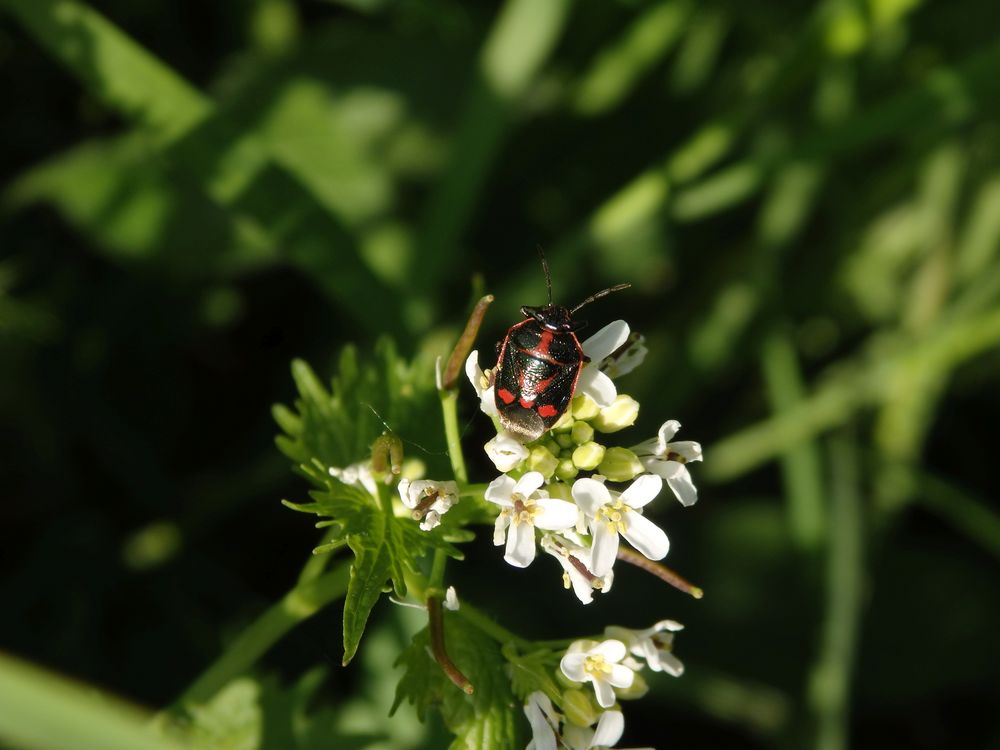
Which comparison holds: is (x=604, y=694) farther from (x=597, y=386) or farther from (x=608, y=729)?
(x=597, y=386)

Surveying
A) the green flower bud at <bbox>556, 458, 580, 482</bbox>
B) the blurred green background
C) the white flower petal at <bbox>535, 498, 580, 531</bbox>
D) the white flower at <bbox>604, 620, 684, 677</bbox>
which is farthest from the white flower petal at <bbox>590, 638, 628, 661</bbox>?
the blurred green background

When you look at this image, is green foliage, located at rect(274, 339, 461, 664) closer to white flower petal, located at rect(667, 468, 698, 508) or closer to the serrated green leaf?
the serrated green leaf

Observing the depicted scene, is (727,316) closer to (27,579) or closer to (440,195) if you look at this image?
(440,195)

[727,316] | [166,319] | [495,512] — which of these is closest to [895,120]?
[727,316]

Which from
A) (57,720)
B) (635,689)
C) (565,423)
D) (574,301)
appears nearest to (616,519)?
(565,423)

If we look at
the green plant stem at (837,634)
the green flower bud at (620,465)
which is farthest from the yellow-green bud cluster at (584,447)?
the green plant stem at (837,634)
